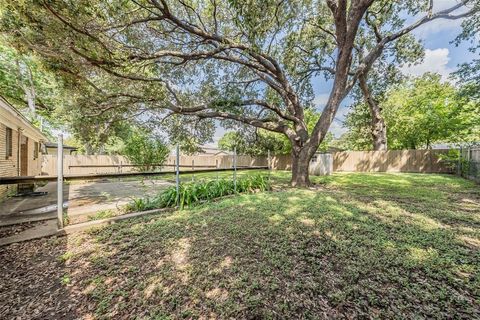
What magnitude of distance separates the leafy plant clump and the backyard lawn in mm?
860

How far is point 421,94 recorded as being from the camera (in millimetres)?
16484

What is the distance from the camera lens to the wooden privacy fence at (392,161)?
1346 centimetres

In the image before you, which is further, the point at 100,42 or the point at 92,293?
the point at 100,42

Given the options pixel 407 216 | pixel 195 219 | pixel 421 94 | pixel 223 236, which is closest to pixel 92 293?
pixel 223 236

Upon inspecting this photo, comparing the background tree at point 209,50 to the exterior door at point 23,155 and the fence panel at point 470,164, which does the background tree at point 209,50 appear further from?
the fence panel at point 470,164

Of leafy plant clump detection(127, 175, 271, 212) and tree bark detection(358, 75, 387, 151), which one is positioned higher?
tree bark detection(358, 75, 387, 151)

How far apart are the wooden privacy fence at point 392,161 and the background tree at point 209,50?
737cm

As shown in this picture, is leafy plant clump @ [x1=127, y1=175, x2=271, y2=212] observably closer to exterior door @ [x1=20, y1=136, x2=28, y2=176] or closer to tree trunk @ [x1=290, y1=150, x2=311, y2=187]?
tree trunk @ [x1=290, y1=150, x2=311, y2=187]

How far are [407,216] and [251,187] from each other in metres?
4.20

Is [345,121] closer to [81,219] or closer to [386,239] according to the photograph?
[386,239]

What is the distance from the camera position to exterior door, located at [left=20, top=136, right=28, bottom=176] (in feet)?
26.5

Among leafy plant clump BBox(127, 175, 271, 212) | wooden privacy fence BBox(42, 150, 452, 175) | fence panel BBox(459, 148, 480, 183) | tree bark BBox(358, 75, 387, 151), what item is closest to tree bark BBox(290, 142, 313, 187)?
leafy plant clump BBox(127, 175, 271, 212)

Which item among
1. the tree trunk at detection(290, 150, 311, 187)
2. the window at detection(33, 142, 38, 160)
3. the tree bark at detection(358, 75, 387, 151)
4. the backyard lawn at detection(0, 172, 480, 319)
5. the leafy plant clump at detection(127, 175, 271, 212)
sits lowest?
the backyard lawn at detection(0, 172, 480, 319)

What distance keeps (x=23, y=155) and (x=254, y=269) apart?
11012mm
